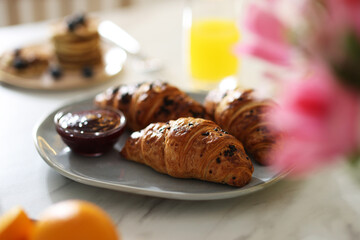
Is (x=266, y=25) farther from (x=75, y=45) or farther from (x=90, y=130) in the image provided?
(x=75, y=45)

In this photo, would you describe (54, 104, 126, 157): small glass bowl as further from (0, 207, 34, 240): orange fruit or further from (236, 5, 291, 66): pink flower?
(236, 5, 291, 66): pink flower

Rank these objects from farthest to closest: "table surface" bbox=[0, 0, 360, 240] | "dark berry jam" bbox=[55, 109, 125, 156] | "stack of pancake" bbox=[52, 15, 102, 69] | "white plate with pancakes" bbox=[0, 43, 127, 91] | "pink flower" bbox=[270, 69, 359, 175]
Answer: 1. "stack of pancake" bbox=[52, 15, 102, 69]
2. "white plate with pancakes" bbox=[0, 43, 127, 91]
3. "dark berry jam" bbox=[55, 109, 125, 156]
4. "table surface" bbox=[0, 0, 360, 240]
5. "pink flower" bbox=[270, 69, 359, 175]

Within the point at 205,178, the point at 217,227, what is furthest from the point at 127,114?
the point at 217,227

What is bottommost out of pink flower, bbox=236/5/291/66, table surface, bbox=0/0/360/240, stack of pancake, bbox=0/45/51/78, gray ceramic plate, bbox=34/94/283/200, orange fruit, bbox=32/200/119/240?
table surface, bbox=0/0/360/240

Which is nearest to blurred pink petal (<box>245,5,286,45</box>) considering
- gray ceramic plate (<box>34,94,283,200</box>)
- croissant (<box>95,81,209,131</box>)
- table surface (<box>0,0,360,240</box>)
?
table surface (<box>0,0,360,240</box>)

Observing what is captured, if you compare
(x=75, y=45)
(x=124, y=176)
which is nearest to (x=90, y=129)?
(x=124, y=176)

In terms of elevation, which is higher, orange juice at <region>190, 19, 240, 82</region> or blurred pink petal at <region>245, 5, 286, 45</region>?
blurred pink petal at <region>245, 5, 286, 45</region>
